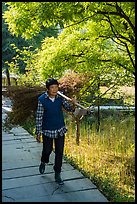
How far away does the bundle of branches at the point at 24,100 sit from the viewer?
7.75 metres

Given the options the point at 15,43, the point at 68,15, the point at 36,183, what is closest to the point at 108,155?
the point at 36,183

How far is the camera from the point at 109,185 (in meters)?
4.87

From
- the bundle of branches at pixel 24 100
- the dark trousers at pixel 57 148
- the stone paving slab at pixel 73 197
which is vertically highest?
the bundle of branches at pixel 24 100

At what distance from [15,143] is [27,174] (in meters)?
1.97

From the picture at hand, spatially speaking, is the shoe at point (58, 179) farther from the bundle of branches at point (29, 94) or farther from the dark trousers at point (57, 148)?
the bundle of branches at point (29, 94)

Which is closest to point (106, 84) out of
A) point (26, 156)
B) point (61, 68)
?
point (61, 68)

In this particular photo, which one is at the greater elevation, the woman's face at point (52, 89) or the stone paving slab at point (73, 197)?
the woman's face at point (52, 89)

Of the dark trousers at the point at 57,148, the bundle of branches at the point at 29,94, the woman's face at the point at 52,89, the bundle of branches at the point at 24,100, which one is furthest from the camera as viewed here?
the bundle of branches at the point at 24,100

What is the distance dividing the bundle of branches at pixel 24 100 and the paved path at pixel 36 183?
1.61m

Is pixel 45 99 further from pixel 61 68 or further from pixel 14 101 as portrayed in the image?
pixel 14 101

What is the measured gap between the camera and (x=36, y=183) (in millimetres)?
4727

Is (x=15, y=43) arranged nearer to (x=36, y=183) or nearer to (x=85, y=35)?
(x=85, y=35)

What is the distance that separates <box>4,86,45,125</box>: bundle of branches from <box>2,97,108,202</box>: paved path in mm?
1605

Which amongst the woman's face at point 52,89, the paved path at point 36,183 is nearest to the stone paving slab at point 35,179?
the paved path at point 36,183
